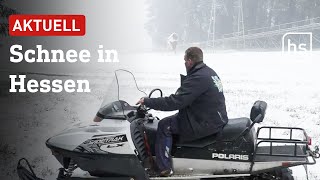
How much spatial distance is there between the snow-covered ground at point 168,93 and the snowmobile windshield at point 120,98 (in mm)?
376

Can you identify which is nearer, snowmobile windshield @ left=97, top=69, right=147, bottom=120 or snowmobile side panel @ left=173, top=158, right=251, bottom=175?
snowmobile side panel @ left=173, top=158, right=251, bottom=175

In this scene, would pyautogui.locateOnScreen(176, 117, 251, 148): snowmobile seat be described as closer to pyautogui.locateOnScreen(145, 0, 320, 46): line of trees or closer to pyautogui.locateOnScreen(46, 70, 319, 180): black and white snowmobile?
pyautogui.locateOnScreen(46, 70, 319, 180): black and white snowmobile

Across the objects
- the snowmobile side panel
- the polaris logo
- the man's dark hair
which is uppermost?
the man's dark hair

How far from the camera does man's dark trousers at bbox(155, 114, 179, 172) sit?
5.16 meters

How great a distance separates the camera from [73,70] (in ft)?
74.0

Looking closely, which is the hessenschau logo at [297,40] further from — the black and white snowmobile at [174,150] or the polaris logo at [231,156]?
the polaris logo at [231,156]

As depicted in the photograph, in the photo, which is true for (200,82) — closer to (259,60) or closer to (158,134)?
(158,134)

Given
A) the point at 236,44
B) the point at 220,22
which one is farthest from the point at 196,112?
the point at 220,22

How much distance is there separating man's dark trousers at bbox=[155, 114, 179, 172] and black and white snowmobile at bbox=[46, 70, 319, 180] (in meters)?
0.12

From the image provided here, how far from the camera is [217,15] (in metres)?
37.9

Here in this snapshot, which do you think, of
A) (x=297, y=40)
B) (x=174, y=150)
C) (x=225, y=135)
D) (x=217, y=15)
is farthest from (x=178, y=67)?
(x=225, y=135)

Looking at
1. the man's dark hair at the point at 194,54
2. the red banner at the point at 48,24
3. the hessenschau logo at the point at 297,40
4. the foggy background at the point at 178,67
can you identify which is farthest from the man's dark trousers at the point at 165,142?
the hessenschau logo at the point at 297,40

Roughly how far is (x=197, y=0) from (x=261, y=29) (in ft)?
23.9

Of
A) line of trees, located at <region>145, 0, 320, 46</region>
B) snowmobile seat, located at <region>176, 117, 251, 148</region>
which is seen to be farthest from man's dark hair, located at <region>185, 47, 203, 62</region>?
line of trees, located at <region>145, 0, 320, 46</region>
